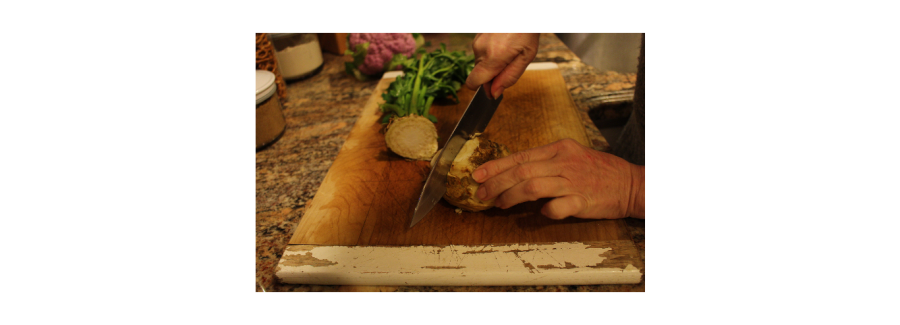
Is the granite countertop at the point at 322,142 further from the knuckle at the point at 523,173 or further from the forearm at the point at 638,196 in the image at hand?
the knuckle at the point at 523,173

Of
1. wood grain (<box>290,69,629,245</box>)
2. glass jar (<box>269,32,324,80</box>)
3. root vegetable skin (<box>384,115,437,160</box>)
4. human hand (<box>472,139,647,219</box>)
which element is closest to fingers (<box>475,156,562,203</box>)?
human hand (<box>472,139,647,219</box>)

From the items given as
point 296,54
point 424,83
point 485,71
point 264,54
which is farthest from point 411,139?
point 296,54

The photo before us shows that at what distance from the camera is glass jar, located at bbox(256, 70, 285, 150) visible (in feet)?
6.09

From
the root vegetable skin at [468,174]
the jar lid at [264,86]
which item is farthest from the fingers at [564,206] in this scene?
the jar lid at [264,86]

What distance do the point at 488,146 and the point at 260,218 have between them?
0.92 meters

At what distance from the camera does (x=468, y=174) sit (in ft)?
4.60

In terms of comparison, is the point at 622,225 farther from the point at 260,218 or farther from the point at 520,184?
the point at 260,218

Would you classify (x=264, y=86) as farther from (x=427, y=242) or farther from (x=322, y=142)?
(x=427, y=242)

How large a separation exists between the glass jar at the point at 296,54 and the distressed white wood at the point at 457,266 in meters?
1.90

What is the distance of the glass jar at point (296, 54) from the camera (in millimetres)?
2711

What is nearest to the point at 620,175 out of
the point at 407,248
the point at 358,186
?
the point at 407,248

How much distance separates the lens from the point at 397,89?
2.21 meters

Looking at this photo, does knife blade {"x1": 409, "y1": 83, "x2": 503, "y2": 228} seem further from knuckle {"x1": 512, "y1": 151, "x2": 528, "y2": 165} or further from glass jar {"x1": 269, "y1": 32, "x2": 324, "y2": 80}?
glass jar {"x1": 269, "y1": 32, "x2": 324, "y2": 80}

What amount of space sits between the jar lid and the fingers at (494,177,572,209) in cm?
126
